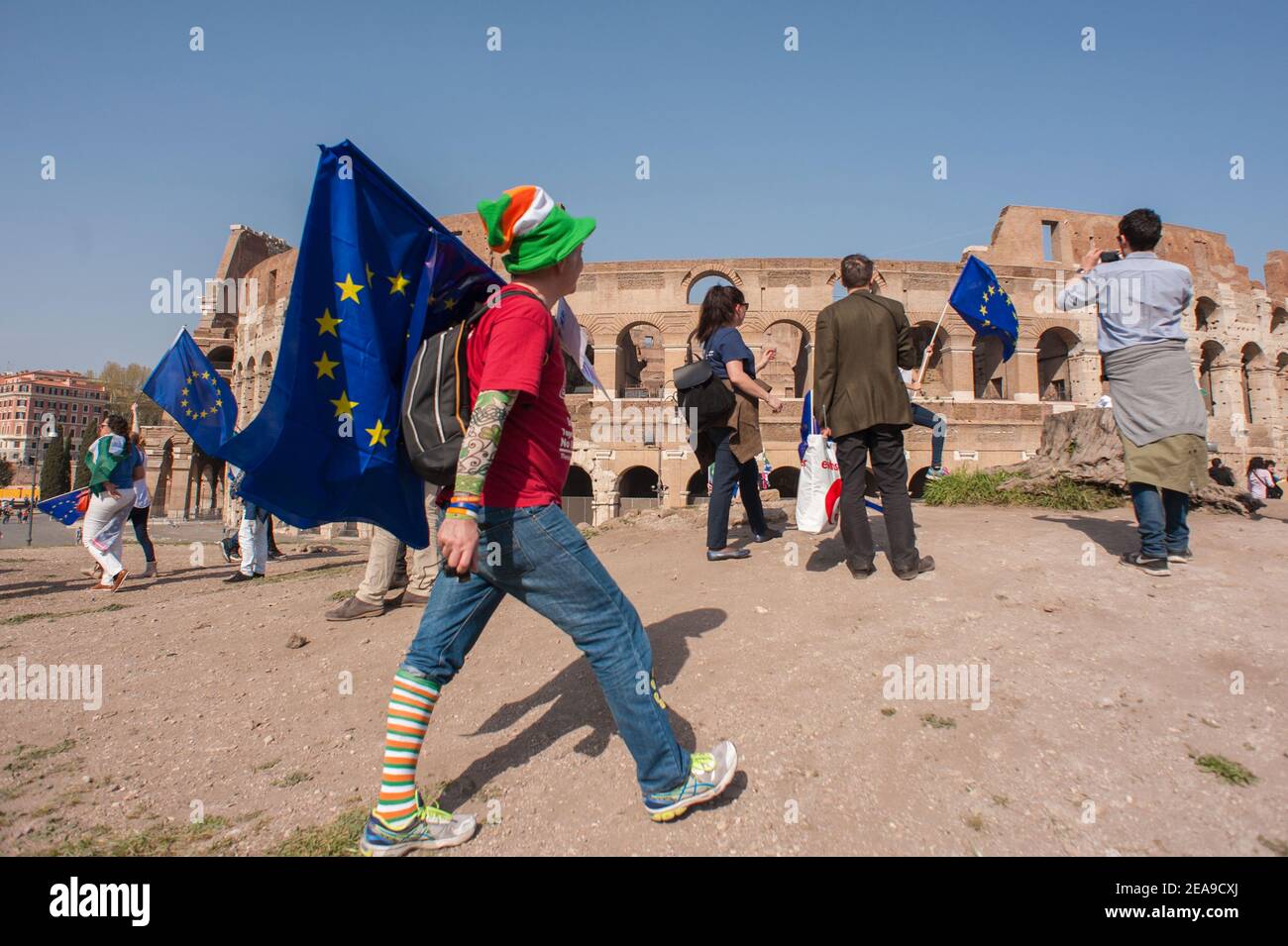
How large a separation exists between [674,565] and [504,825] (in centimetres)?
312

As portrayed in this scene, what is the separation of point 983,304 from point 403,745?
5851 millimetres

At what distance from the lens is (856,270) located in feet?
15.0

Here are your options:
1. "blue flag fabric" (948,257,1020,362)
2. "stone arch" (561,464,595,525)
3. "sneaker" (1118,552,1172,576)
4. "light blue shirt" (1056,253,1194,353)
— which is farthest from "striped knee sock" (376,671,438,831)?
"stone arch" (561,464,595,525)

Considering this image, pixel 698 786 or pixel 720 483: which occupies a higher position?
pixel 720 483

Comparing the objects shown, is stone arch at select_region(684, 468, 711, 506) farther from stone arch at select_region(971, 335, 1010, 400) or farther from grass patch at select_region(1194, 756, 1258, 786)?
grass patch at select_region(1194, 756, 1258, 786)

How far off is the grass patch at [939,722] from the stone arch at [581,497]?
17.7 m

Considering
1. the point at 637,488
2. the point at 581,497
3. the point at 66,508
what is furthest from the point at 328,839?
the point at 637,488

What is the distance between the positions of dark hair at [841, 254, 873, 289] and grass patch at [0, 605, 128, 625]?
7119mm

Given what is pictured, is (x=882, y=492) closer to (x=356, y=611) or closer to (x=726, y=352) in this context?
(x=726, y=352)

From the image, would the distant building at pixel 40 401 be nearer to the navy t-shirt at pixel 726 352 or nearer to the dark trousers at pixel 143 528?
the dark trousers at pixel 143 528

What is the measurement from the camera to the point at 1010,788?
236cm

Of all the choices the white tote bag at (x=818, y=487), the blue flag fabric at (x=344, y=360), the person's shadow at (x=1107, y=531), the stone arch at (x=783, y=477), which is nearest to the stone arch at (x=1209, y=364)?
the stone arch at (x=783, y=477)

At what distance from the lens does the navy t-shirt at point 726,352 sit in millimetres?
5180

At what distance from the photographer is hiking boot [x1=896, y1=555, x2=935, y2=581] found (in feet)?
14.3
